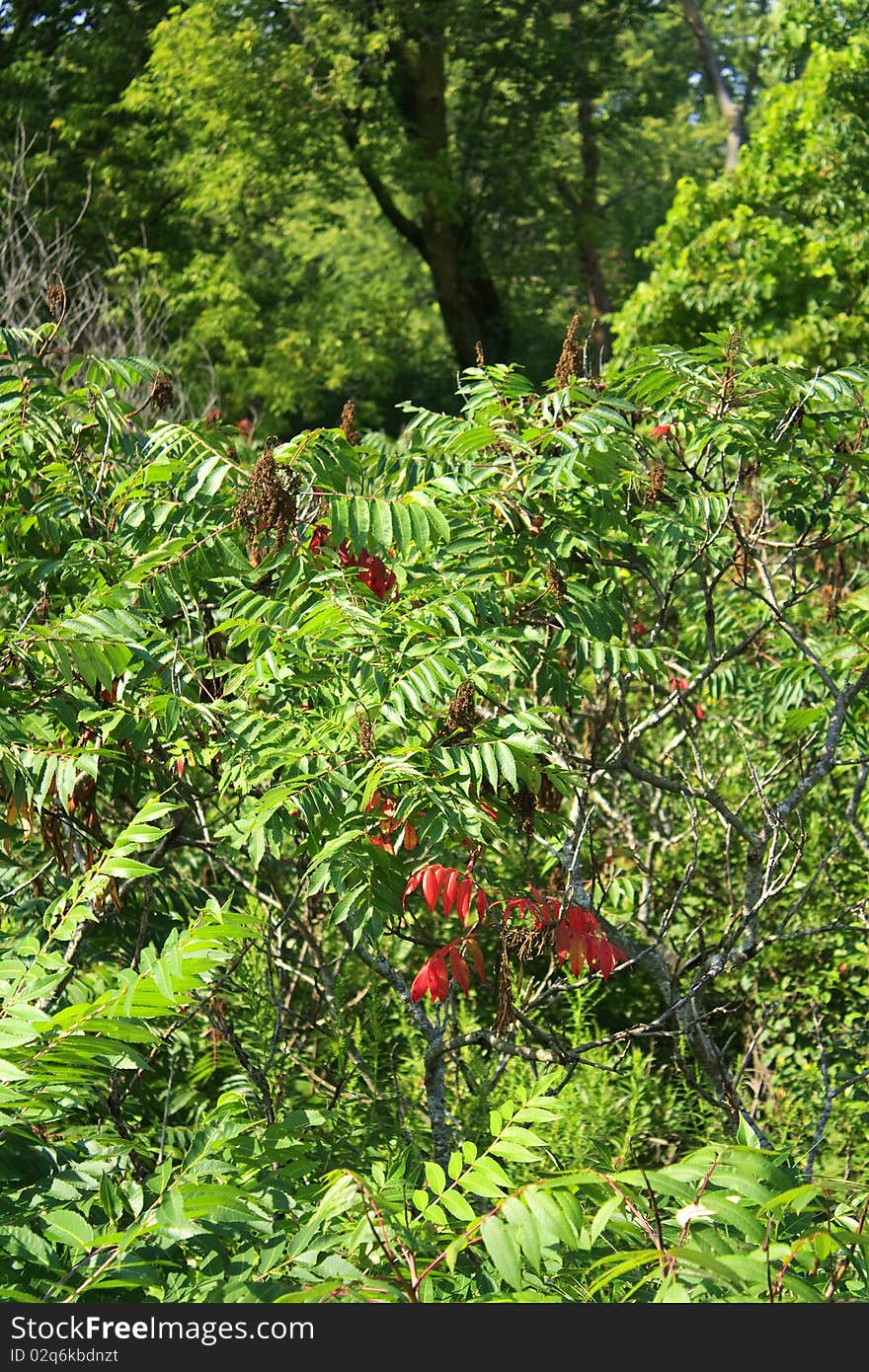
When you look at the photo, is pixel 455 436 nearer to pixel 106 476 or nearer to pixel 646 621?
pixel 106 476

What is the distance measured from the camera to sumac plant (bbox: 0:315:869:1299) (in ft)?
7.96

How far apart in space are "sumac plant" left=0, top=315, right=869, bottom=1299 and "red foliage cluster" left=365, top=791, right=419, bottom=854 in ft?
0.04

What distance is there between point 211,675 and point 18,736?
59 centimetres

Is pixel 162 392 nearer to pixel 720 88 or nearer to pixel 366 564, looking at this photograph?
pixel 366 564

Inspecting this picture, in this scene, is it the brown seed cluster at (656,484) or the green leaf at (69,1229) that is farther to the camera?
the brown seed cluster at (656,484)

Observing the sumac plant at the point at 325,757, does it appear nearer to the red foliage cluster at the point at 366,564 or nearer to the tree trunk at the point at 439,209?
the red foliage cluster at the point at 366,564

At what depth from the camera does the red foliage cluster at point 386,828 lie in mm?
2922

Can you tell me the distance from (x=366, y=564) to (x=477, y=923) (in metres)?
1.19

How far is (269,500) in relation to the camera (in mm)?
3189

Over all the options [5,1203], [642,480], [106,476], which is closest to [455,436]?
[642,480]

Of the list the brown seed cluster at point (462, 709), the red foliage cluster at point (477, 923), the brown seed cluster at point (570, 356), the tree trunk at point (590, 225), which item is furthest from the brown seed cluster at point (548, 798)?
the tree trunk at point (590, 225)

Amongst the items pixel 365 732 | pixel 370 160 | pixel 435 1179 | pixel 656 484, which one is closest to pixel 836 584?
pixel 656 484

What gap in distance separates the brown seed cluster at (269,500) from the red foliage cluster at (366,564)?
40 centimetres

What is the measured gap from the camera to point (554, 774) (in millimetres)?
3150
